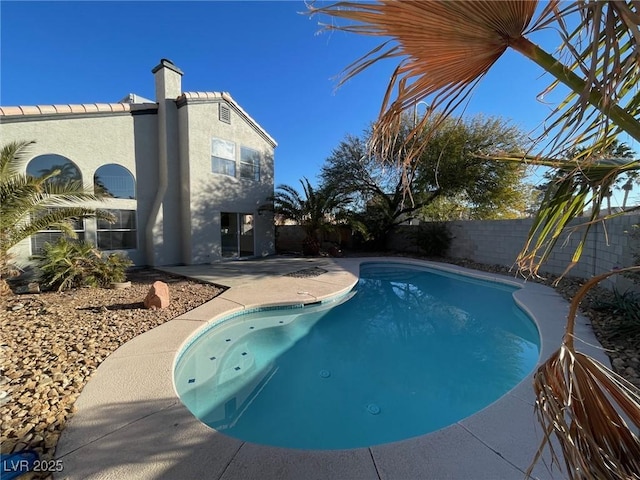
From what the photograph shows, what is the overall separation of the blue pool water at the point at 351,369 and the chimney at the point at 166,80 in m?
10.4

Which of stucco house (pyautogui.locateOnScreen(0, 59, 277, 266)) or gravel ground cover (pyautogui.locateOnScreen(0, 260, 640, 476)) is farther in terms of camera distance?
→ stucco house (pyautogui.locateOnScreen(0, 59, 277, 266))

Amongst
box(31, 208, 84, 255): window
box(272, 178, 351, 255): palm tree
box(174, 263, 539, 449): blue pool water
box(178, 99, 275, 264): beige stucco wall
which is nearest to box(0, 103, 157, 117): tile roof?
box(178, 99, 275, 264): beige stucco wall

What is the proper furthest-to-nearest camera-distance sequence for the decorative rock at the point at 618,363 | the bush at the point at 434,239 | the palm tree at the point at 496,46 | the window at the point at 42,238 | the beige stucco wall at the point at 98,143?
the bush at the point at 434,239
the window at the point at 42,238
the beige stucco wall at the point at 98,143
the decorative rock at the point at 618,363
the palm tree at the point at 496,46

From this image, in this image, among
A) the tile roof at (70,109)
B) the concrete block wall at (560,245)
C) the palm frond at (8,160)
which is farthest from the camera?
the tile roof at (70,109)

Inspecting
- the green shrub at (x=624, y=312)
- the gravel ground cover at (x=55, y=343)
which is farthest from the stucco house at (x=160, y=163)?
the green shrub at (x=624, y=312)

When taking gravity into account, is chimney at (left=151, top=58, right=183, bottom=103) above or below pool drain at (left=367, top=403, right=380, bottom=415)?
above

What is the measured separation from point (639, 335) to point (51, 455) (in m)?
7.65

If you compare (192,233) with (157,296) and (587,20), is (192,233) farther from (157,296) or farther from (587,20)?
(587,20)

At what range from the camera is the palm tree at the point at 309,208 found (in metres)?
14.6

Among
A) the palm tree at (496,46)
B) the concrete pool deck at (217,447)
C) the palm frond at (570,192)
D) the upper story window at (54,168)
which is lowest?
the concrete pool deck at (217,447)

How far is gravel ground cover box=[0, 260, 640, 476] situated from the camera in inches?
109

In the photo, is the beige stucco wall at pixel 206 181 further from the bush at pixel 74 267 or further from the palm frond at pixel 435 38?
the palm frond at pixel 435 38

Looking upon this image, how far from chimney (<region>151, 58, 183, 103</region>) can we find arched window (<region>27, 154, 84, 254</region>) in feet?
14.4

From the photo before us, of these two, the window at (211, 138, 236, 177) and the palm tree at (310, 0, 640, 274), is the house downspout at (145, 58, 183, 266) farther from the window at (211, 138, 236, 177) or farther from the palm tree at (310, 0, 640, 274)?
the palm tree at (310, 0, 640, 274)
